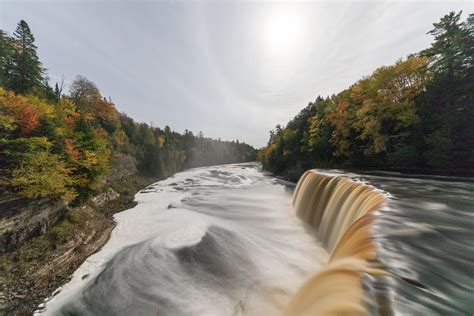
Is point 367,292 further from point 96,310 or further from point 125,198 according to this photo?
point 125,198

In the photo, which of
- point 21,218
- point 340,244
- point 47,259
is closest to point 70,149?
point 21,218

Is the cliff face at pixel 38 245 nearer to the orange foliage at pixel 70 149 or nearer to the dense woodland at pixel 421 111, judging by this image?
the orange foliage at pixel 70 149

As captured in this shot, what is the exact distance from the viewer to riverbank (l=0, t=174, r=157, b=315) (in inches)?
301

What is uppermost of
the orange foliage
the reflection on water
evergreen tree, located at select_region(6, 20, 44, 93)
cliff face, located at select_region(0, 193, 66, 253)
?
evergreen tree, located at select_region(6, 20, 44, 93)

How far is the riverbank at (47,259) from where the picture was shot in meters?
7.66

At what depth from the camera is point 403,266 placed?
155 inches

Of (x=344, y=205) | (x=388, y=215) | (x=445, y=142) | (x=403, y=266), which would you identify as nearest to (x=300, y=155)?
(x=445, y=142)

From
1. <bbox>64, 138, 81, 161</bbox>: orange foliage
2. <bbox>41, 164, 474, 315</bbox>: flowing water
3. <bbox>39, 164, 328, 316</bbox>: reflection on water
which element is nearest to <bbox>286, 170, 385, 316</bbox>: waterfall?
<bbox>41, 164, 474, 315</bbox>: flowing water

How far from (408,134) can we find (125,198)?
107 ft

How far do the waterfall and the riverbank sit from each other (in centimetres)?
1012

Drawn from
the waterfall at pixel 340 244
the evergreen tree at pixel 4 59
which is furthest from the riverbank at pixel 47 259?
the evergreen tree at pixel 4 59

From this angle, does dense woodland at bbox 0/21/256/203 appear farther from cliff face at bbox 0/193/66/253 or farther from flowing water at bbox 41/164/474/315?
flowing water at bbox 41/164/474/315

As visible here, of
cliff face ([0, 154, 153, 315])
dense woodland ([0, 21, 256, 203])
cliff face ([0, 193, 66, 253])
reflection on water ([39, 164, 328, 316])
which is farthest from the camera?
dense woodland ([0, 21, 256, 203])

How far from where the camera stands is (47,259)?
32.0 ft
